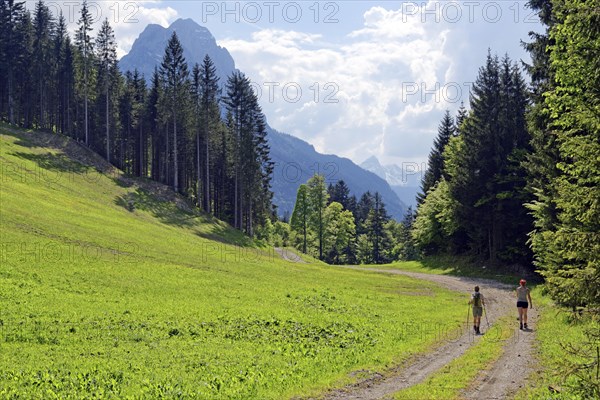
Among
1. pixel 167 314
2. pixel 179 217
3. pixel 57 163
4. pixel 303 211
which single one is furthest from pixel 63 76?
pixel 167 314

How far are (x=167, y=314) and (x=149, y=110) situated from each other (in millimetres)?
76152

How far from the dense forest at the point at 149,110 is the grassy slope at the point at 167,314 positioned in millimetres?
32498

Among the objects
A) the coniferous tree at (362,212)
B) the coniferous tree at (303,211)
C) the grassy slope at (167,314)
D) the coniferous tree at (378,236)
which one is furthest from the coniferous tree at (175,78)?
the coniferous tree at (362,212)

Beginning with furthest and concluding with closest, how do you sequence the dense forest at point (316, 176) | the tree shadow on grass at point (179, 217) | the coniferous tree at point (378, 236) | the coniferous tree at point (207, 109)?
the coniferous tree at point (378, 236) < the coniferous tree at point (207, 109) < the tree shadow on grass at point (179, 217) < the dense forest at point (316, 176)

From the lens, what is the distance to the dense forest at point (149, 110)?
78812 mm

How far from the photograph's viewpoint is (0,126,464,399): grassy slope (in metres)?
14.2

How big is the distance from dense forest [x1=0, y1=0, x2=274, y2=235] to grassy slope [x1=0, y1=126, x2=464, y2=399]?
32498 mm

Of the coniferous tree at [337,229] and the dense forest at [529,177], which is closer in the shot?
the dense forest at [529,177]

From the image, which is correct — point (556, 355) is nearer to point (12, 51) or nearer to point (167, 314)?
point (167, 314)

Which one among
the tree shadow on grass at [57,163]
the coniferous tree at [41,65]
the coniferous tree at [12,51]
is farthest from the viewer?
the coniferous tree at [41,65]

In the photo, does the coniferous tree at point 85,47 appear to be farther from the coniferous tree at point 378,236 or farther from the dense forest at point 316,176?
the coniferous tree at point 378,236

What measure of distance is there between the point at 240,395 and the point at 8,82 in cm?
9496

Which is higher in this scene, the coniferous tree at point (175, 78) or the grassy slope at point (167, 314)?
the coniferous tree at point (175, 78)

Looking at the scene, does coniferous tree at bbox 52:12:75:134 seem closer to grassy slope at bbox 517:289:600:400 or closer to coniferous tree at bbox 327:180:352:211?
coniferous tree at bbox 327:180:352:211
